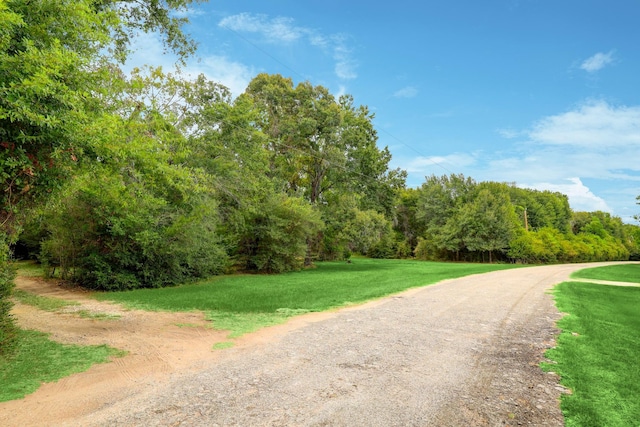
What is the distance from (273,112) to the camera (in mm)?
26250

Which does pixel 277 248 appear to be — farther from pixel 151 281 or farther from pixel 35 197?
pixel 35 197

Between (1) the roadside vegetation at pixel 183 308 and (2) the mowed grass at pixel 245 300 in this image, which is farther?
(2) the mowed grass at pixel 245 300

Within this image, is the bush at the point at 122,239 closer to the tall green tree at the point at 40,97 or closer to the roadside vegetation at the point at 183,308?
the roadside vegetation at the point at 183,308

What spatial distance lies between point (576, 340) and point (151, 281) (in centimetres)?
1369

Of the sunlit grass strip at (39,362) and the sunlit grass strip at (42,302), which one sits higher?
the sunlit grass strip at (39,362)

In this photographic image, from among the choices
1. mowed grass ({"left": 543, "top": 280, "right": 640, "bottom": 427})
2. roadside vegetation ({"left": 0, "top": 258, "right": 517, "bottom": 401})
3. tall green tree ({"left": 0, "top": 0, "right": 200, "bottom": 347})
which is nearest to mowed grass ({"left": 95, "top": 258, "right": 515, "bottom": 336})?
roadside vegetation ({"left": 0, "top": 258, "right": 517, "bottom": 401})

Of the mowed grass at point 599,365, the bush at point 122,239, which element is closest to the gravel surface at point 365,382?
the mowed grass at point 599,365

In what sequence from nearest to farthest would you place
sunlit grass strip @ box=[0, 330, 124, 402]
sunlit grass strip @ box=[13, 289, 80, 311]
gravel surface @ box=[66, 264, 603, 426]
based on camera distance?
1. gravel surface @ box=[66, 264, 603, 426]
2. sunlit grass strip @ box=[0, 330, 124, 402]
3. sunlit grass strip @ box=[13, 289, 80, 311]

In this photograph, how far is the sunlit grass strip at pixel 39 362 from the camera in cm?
415

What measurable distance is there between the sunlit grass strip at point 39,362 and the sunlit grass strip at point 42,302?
12.5 ft

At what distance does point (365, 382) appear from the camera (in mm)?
4223

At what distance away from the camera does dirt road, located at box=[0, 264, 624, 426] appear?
11.2 ft

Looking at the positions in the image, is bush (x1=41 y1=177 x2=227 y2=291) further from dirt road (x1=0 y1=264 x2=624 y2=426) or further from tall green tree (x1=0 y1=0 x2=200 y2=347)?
tall green tree (x1=0 y1=0 x2=200 y2=347)

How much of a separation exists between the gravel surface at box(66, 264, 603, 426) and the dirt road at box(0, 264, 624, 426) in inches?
0.6
